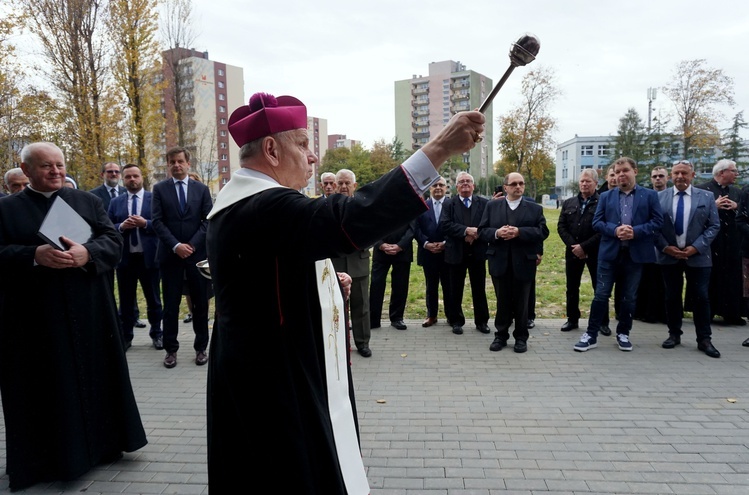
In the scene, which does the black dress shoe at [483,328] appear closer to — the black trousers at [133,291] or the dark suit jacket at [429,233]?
the dark suit jacket at [429,233]

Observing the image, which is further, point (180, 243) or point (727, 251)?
point (727, 251)

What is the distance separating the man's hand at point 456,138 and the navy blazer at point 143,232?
6300mm

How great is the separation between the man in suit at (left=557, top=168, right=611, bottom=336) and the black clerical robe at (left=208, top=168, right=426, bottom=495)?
6.70 m

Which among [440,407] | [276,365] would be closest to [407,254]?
[440,407]

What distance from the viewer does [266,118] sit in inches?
80.6

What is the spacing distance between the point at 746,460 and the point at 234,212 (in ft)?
14.0

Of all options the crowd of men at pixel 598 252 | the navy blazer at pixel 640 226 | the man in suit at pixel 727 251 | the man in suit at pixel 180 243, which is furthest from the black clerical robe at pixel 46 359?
the man in suit at pixel 727 251

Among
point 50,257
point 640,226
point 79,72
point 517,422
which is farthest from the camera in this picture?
point 79,72

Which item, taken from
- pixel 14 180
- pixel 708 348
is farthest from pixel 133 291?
pixel 708 348

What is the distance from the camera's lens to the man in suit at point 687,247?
6.75m

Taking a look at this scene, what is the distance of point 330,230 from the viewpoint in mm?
1612

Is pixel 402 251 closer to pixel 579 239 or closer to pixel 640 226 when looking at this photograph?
pixel 579 239

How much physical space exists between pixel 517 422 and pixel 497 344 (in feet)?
7.98

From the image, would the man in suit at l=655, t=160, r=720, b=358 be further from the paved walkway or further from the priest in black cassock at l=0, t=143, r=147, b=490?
the priest in black cassock at l=0, t=143, r=147, b=490
